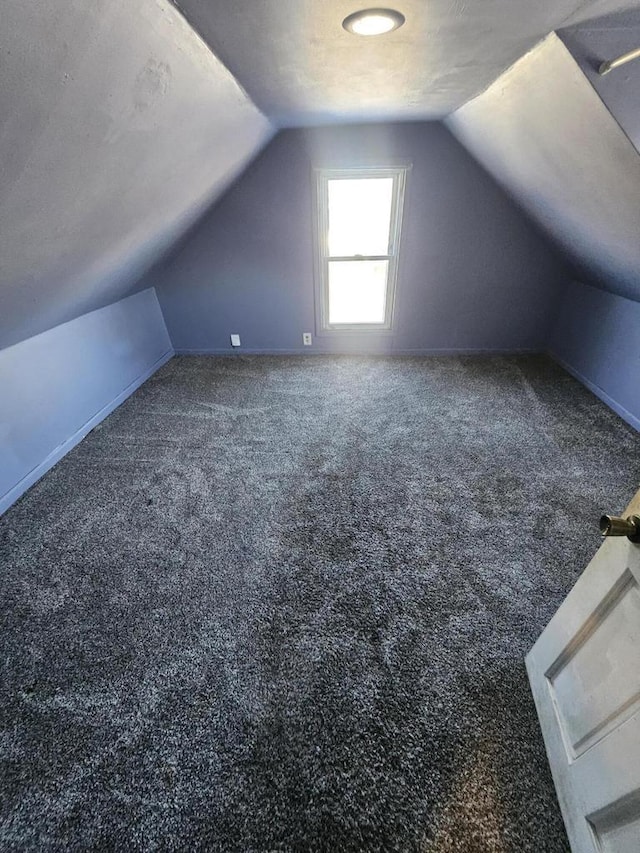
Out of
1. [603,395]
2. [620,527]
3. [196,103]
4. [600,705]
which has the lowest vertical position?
[603,395]

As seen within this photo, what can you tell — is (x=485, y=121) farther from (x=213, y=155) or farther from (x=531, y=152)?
(x=213, y=155)

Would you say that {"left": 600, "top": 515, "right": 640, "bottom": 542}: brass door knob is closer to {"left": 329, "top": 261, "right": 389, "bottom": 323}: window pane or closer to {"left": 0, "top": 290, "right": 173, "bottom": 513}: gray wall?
{"left": 0, "top": 290, "right": 173, "bottom": 513}: gray wall

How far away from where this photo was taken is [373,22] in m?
1.04

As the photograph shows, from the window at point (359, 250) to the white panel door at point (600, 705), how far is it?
8.94 feet

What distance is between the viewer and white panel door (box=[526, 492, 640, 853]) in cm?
71

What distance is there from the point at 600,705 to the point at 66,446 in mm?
2690

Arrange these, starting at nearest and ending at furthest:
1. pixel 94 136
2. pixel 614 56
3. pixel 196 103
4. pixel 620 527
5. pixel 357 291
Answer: pixel 620 527
pixel 94 136
pixel 614 56
pixel 196 103
pixel 357 291

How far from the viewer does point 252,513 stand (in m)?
1.79

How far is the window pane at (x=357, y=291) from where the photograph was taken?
3.06 meters

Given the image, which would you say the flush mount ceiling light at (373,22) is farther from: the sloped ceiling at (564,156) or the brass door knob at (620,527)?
the brass door knob at (620,527)

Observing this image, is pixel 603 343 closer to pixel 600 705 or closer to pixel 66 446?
pixel 600 705

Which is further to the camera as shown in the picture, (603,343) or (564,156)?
(603,343)

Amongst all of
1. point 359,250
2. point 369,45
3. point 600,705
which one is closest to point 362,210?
point 359,250

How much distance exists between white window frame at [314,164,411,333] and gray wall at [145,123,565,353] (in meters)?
0.06
